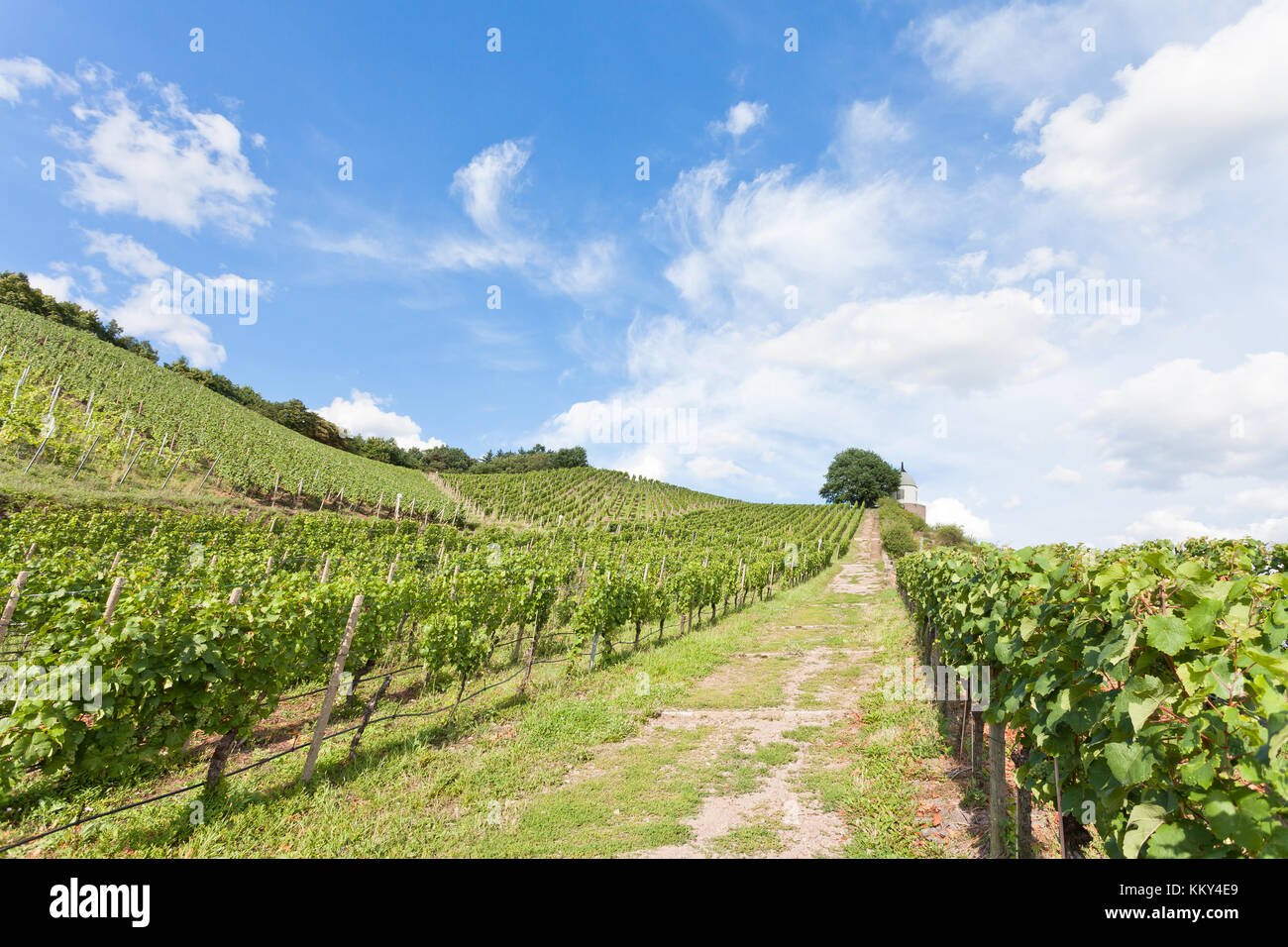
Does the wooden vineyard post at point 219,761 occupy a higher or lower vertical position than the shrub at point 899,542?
lower

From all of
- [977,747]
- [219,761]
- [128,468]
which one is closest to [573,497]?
[128,468]

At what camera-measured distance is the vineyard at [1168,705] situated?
2006 mm

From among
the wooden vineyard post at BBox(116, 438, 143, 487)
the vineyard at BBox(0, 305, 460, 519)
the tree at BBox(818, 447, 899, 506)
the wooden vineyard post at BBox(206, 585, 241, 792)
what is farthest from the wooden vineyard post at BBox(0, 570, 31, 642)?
the tree at BBox(818, 447, 899, 506)

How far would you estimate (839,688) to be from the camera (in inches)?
415

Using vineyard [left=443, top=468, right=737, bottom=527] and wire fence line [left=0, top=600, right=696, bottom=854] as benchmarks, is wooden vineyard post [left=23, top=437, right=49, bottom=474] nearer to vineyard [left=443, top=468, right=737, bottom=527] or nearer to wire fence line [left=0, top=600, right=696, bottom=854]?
wire fence line [left=0, top=600, right=696, bottom=854]

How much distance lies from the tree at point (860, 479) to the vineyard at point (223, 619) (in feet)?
233

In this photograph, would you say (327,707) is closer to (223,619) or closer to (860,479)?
(223,619)

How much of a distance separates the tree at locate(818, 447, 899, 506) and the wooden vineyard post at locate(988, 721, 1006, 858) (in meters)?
90.1

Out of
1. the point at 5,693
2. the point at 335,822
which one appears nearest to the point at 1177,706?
the point at 335,822

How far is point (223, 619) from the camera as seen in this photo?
593cm

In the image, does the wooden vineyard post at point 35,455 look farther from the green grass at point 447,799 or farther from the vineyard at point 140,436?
the green grass at point 447,799

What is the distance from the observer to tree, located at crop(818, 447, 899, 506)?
89438 mm

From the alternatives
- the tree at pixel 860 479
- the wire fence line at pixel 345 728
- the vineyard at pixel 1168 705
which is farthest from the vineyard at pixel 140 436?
the tree at pixel 860 479
